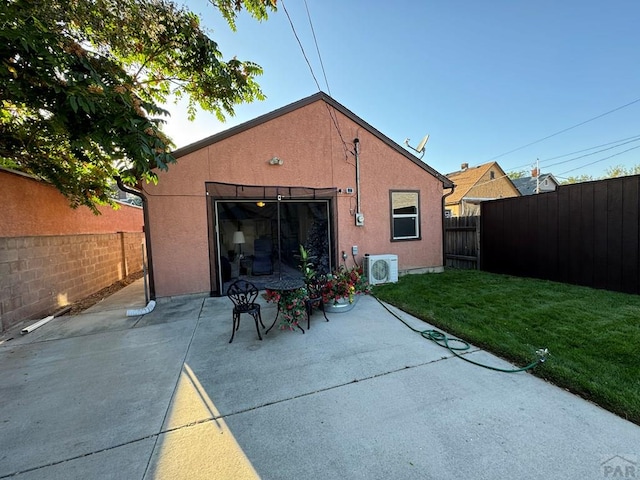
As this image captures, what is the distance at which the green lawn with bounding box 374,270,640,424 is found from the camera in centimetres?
224

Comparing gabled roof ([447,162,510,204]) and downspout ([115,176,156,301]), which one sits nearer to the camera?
downspout ([115,176,156,301])

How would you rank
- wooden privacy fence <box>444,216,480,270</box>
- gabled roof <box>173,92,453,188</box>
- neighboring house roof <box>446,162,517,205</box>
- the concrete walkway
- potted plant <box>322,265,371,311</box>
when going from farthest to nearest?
neighboring house roof <box>446,162,517,205</box> → wooden privacy fence <box>444,216,480,270</box> → gabled roof <box>173,92,453,188</box> → potted plant <box>322,265,371,311</box> → the concrete walkway

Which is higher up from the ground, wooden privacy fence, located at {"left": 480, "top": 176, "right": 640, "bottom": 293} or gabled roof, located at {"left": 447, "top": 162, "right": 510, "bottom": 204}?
gabled roof, located at {"left": 447, "top": 162, "right": 510, "bottom": 204}

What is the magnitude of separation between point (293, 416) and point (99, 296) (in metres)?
6.74

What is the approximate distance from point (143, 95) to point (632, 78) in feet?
48.6

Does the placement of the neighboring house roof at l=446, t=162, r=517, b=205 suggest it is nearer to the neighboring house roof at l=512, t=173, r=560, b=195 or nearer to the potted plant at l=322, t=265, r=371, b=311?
the neighboring house roof at l=512, t=173, r=560, b=195

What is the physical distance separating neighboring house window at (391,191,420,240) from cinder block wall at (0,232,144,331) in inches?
291

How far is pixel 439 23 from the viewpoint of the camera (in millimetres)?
5969

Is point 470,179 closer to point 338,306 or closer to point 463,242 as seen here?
point 463,242

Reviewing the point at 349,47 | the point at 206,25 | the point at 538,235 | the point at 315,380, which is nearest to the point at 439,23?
the point at 349,47

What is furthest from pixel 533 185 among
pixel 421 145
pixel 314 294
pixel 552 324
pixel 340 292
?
pixel 314 294

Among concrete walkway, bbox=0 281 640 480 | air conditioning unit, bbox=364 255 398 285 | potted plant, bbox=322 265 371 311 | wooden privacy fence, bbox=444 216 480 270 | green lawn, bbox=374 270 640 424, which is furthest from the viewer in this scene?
wooden privacy fence, bbox=444 216 480 270

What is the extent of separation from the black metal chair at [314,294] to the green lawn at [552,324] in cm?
148

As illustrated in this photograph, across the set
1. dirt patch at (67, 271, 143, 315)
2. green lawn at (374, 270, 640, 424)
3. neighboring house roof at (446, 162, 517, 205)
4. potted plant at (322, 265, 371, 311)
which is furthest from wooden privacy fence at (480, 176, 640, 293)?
neighboring house roof at (446, 162, 517, 205)
